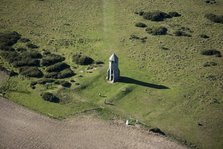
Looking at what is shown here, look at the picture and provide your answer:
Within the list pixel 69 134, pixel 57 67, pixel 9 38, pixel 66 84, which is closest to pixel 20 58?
pixel 57 67

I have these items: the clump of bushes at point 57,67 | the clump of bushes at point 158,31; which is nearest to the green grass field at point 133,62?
the clump of bushes at point 158,31

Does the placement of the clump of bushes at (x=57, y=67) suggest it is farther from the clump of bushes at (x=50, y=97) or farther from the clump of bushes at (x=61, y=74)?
the clump of bushes at (x=50, y=97)

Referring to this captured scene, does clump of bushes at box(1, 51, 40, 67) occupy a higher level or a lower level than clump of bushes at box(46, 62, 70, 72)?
higher

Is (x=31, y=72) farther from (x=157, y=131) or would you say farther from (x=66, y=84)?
(x=157, y=131)

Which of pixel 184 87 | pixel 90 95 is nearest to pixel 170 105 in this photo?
pixel 184 87

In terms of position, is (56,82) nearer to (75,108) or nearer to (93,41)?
(75,108)

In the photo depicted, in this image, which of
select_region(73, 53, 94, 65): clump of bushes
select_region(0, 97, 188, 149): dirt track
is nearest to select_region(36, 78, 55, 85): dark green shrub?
select_region(73, 53, 94, 65): clump of bushes

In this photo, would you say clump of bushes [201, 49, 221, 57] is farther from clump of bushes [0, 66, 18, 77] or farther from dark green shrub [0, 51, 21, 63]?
clump of bushes [0, 66, 18, 77]
